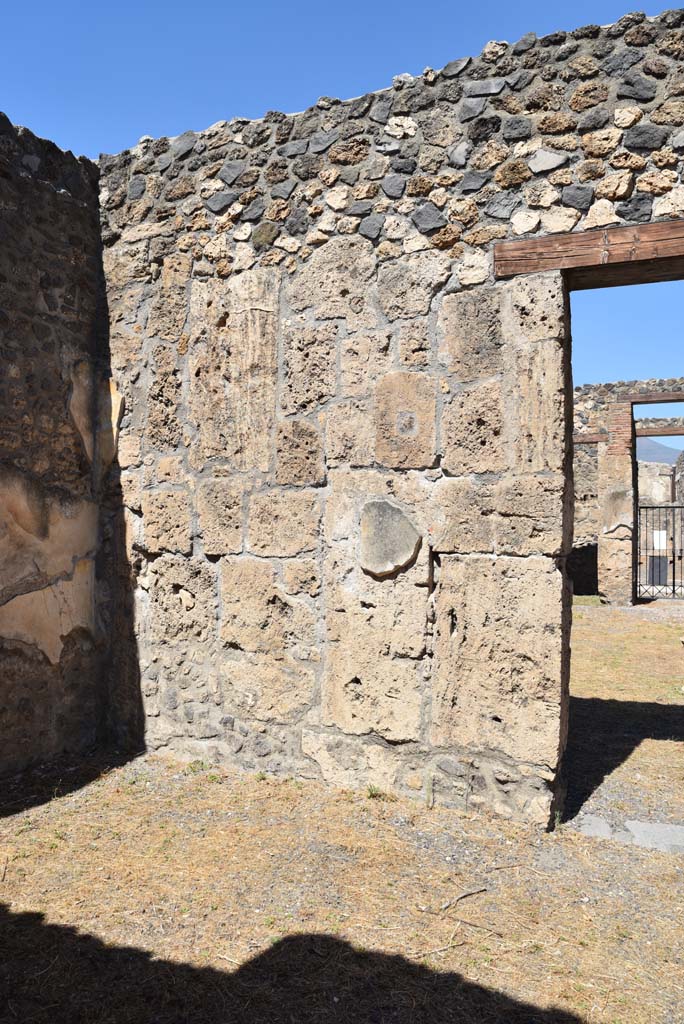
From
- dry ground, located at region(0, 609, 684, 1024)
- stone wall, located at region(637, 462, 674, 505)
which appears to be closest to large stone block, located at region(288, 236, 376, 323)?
dry ground, located at region(0, 609, 684, 1024)

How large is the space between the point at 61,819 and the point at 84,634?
Result: 3.62 feet

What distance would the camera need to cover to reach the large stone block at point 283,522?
3.74m

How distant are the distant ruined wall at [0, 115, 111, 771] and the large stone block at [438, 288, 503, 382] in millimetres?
2068

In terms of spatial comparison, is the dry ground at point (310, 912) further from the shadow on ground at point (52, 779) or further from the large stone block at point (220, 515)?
the large stone block at point (220, 515)

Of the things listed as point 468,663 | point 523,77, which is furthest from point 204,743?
point 523,77

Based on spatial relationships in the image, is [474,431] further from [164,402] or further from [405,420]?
[164,402]

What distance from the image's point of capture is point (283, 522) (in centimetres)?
380

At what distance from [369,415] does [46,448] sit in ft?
5.70

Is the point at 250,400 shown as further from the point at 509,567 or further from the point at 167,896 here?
the point at 167,896

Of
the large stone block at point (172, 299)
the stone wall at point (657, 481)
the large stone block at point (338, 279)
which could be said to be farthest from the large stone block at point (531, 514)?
the stone wall at point (657, 481)

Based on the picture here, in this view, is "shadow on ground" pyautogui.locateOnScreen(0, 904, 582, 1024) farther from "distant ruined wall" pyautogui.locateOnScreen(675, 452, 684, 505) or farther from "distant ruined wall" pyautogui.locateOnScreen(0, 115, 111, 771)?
"distant ruined wall" pyautogui.locateOnScreen(675, 452, 684, 505)

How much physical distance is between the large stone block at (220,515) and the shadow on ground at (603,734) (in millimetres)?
2068

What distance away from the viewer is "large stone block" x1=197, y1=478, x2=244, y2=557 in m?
3.92

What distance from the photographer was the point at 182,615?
13.4 feet
